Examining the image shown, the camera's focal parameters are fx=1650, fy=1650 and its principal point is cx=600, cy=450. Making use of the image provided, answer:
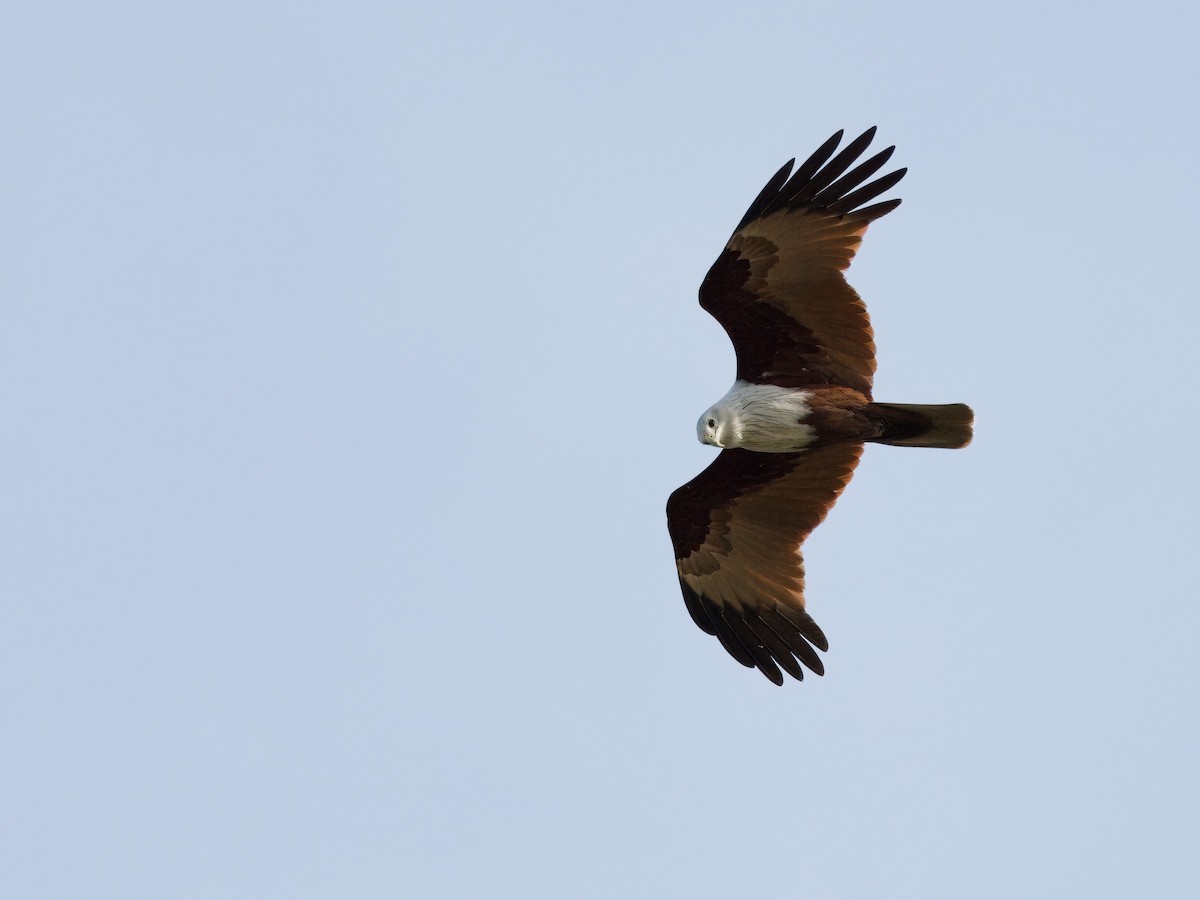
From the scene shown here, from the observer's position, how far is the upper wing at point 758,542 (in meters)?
13.5

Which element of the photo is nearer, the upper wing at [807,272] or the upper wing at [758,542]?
the upper wing at [807,272]

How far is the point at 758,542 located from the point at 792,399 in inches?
58.4

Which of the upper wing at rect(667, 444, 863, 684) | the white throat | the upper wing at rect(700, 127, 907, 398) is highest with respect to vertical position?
the upper wing at rect(700, 127, 907, 398)

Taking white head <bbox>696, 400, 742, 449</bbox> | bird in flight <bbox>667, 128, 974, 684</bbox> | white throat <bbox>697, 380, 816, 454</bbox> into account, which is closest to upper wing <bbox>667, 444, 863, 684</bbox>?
bird in flight <bbox>667, 128, 974, 684</bbox>

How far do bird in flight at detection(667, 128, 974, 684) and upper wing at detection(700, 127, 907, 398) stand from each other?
0.01 m

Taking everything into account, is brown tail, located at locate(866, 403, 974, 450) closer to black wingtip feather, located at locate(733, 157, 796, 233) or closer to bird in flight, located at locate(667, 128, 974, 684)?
bird in flight, located at locate(667, 128, 974, 684)

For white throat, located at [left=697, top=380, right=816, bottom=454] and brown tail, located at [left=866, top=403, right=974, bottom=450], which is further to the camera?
white throat, located at [left=697, top=380, right=816, bottom=454]

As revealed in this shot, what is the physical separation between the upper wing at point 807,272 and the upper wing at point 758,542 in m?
0.78

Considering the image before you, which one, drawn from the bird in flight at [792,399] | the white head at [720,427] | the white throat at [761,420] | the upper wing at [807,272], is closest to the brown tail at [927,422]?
the bird in flight at [792,399]

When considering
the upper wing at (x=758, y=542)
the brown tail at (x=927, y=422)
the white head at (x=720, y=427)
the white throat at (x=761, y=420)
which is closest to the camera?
the brown tail at (x=927, y=422)

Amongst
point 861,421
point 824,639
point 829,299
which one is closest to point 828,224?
point 829,299

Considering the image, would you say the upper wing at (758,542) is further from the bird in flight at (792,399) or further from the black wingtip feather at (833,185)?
the black wingtip feather at (833,185)

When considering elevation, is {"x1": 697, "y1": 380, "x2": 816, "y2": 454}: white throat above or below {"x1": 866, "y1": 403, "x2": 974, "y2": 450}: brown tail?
above

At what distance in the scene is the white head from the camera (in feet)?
42.7
